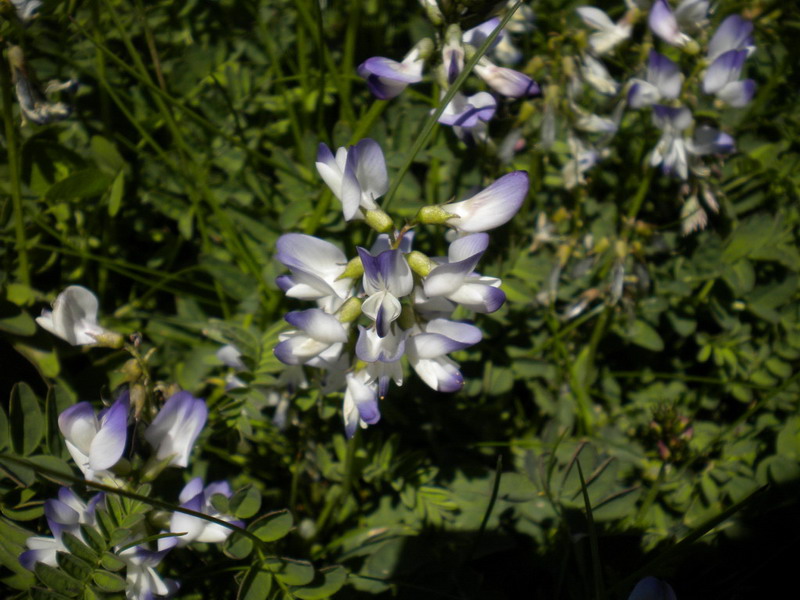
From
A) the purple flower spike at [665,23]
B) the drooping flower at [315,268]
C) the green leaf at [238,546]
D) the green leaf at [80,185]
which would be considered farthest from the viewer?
the purple flower spike at [665,23]

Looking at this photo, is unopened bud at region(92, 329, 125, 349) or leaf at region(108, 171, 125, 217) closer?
unopened bud at region(92, 329, 125, 349)

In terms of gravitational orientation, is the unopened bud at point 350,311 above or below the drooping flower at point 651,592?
above

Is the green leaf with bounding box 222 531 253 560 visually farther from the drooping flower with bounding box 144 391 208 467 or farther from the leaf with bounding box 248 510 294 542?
the drooping flower with bounding box 144 391 208 467

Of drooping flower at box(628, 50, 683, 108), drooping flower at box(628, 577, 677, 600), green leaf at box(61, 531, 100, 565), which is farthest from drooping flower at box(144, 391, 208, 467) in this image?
drooping flower at box(628, 50, 683, 108)

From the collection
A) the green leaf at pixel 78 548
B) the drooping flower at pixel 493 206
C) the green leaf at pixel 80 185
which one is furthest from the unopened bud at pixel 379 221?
the green leaf at pixel 80 185

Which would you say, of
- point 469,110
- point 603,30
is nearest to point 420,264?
point 469,110

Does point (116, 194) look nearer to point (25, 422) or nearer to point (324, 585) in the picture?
point (25, 422)

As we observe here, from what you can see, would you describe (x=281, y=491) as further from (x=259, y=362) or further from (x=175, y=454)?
(x=175, y=454)

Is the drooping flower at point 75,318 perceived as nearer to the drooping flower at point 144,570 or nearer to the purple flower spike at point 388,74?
the drooping flower at point 144,570
